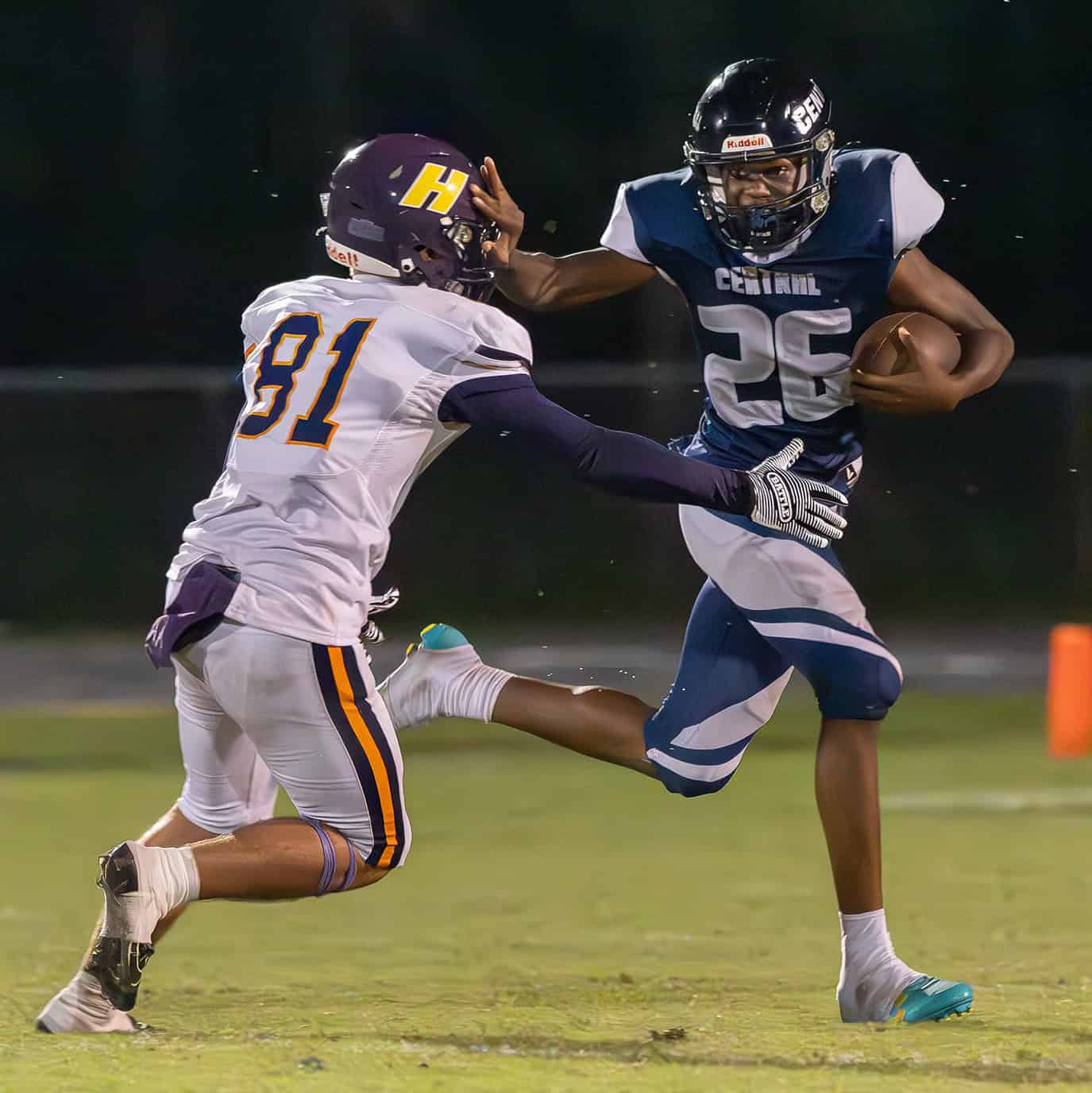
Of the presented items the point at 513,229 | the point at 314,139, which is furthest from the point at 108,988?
the point at 314,139

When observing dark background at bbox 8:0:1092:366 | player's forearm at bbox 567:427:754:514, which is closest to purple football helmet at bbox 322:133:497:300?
player's forearm at bbox 567:427:754:514

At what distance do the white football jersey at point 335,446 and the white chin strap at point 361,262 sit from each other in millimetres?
115

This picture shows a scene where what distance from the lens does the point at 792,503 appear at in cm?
468

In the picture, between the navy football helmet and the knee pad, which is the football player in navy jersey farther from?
the knee pad

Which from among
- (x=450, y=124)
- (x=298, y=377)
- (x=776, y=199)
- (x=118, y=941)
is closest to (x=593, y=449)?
(x=298, y=377)

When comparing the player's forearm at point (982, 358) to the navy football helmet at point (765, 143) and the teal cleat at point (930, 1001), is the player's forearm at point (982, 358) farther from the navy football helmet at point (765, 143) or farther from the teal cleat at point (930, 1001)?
the teal cleat at point (930, 1001)

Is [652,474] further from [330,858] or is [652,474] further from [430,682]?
[430,682]

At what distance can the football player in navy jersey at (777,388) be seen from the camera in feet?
16.3

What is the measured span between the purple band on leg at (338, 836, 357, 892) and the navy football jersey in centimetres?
139

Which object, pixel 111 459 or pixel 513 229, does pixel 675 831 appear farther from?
pixel 111 459

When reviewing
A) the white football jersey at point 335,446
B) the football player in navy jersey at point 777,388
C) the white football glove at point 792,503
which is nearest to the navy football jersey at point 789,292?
the football player in navy jersey at point 777,388

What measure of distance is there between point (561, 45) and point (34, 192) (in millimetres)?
4263

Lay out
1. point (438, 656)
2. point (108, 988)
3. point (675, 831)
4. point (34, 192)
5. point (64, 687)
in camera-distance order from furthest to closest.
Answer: point (34, 192)
point (64, 687)
point (675, 831)
point (438, 656)
point (108, 988)

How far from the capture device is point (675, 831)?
780cm
